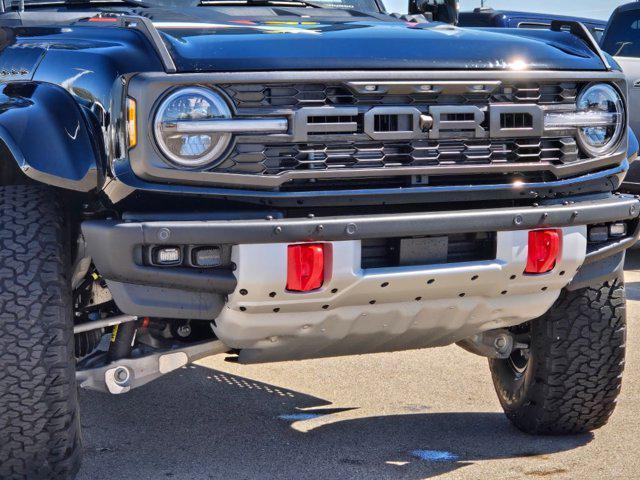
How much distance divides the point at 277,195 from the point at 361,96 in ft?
1.29

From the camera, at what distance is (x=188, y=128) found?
3.30 meters

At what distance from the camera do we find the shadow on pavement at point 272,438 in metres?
3.97

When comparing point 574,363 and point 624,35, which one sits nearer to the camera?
point 574,363

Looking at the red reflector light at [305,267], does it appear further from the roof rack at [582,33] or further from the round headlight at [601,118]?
the roof rack at [582,33]

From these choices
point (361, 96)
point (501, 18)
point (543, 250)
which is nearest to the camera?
point (361, 96)

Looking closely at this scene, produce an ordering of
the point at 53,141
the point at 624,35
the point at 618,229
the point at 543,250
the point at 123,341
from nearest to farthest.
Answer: the point at 53,141 < the point at 543,250 < the point at 123,341 < the point at 618,229 < the point at 624,35

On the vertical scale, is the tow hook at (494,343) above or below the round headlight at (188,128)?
below

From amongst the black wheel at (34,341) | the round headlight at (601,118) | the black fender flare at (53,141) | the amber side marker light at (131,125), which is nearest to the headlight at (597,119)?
the round headlight at (601,118)

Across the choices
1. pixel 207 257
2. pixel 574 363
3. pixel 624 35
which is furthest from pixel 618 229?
pixel 624 35

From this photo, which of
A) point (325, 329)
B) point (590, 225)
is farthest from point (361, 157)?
point (590, 225)

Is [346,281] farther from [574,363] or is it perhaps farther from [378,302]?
[574,363]

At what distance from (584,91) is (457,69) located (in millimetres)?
504

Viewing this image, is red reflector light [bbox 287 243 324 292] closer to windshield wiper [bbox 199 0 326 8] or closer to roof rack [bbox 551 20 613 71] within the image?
roof rack [bbox 551 20 613 71]

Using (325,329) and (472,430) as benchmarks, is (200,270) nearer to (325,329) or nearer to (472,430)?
(325,329)
